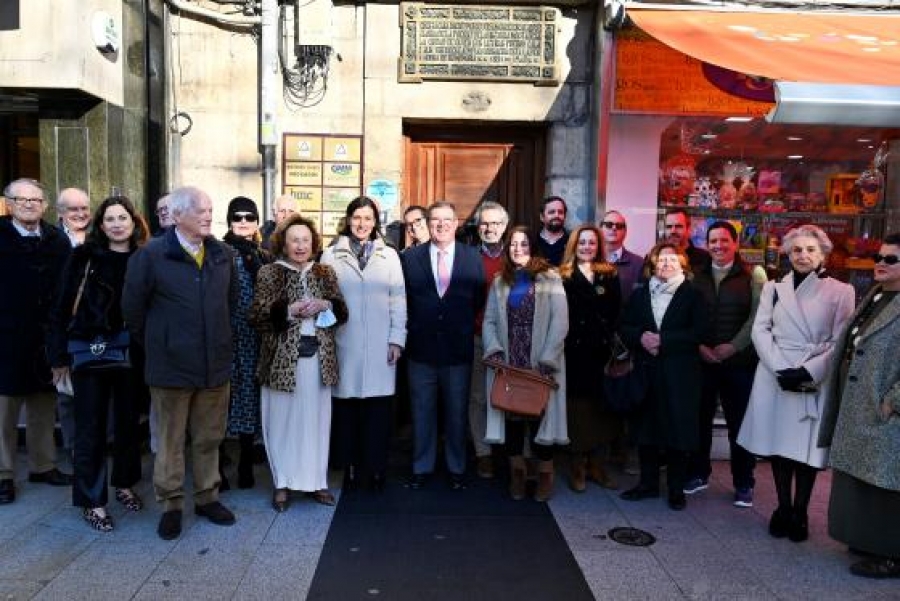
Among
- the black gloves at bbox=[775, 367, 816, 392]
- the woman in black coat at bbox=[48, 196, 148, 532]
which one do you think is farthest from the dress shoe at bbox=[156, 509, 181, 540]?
the black gloves at bbox=[775, 367, 816, 392]

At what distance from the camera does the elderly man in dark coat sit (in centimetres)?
409

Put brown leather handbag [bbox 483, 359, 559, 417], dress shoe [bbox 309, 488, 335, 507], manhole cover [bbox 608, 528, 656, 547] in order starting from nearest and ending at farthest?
1. manhole cover [bbox 608, 528, 656, 547]
2. brown leather handbag [bbox 483, 359, 559, 417]
3. dress shoe [bbox 309, 488, 335, 507]

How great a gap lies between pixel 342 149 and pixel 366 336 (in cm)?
266

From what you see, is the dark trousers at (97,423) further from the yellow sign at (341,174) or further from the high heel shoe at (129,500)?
the yellow sign at (341,174)

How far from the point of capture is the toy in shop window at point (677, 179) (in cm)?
727

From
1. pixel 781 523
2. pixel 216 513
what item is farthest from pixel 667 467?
pixel 216 513

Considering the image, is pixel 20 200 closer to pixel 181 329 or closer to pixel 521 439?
pixel 181 329

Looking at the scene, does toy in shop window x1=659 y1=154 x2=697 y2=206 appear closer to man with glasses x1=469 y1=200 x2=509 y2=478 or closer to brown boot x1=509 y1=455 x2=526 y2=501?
man with glasses x1=469 y1=200 x2=509 y2=478

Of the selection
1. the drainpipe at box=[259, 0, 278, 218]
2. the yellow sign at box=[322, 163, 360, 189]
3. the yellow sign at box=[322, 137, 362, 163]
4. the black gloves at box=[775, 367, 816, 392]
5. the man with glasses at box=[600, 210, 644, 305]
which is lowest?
the black gloves at box=[775, 367, 816, 392]

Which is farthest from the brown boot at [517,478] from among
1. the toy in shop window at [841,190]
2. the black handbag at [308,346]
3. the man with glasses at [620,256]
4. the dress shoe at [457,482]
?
the toy in shop window at [841,190]

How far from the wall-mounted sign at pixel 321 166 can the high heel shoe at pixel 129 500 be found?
3068mm

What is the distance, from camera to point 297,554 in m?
4.09

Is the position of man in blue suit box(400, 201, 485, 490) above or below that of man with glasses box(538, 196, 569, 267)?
below

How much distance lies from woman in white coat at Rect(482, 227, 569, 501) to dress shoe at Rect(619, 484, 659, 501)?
514 mm
